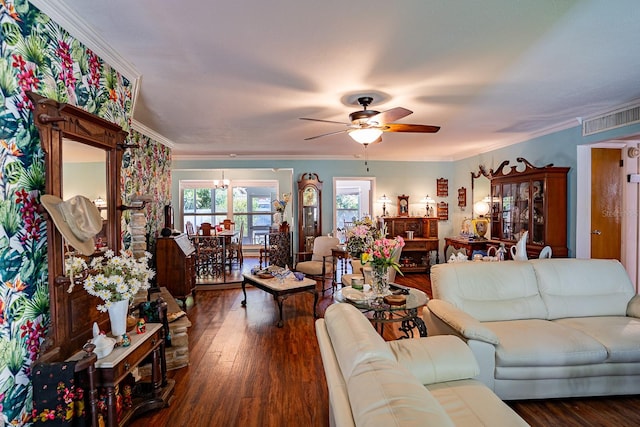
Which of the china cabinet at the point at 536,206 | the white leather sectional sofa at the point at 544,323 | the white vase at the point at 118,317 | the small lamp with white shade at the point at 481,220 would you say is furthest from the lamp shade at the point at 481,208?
the white vase at the point at 118,317

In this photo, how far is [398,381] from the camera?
45.3 inches

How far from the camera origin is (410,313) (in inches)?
105

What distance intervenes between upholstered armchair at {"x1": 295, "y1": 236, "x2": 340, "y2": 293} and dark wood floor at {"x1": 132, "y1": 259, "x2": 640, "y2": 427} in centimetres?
114

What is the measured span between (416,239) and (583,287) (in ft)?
12.6

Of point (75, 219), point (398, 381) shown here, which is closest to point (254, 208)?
point (75, 219)

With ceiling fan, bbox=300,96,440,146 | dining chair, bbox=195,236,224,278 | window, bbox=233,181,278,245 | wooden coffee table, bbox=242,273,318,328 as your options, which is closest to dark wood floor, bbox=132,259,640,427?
wooden coffee table, bbox=242,273,318,328

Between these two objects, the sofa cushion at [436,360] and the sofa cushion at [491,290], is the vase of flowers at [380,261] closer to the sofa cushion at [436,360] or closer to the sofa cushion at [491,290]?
the sofa cushion at [491,290]

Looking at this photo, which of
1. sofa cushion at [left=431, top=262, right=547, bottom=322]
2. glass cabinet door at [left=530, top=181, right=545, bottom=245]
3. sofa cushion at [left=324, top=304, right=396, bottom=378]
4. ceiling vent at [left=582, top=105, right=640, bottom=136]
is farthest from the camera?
glass cabinet door at [left=530, top=181, right=545, bottom=245]

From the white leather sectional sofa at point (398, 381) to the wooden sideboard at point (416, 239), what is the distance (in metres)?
4.84

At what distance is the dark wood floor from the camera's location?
225cm

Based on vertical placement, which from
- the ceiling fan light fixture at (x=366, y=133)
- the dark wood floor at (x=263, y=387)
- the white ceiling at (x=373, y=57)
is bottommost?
the dark wood floor at (x=263, y=387)

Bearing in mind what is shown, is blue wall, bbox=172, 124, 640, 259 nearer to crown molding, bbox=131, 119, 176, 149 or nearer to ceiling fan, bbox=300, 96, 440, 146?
crown molding, bbox=131, 119, 176, 149

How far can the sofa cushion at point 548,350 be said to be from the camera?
226 cm

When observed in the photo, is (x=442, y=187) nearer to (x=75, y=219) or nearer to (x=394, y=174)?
(x=394, y=174)
